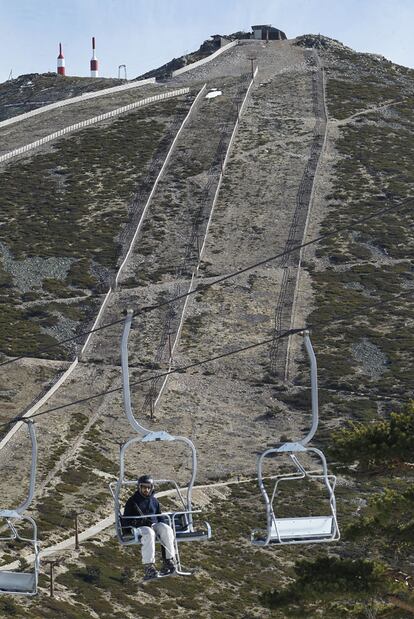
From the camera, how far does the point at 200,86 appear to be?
136m

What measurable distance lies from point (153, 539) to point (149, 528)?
0.19m

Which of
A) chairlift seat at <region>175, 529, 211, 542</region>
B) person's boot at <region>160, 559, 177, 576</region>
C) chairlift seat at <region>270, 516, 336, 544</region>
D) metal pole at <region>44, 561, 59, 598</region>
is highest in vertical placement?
chairlift seat at <region>270, 516, 336, 544</region>

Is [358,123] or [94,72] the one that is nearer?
[358,123]

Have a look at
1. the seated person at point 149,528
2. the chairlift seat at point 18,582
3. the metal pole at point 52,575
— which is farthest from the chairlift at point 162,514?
the metal pole at point 52,575

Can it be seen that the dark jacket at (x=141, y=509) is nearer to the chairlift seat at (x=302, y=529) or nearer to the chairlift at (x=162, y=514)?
the chairlift at (x=162, y=514)

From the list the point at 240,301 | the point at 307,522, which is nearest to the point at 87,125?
the point at 240,301

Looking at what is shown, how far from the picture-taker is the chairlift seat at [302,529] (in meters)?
21.9

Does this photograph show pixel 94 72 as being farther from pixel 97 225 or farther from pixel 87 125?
pixel 97 225

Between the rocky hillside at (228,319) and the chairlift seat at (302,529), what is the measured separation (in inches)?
163

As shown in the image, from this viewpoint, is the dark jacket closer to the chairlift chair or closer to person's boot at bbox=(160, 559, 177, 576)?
the chairlift chair

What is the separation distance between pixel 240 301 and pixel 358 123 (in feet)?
145

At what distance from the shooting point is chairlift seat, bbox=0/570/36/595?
21398 millimetres

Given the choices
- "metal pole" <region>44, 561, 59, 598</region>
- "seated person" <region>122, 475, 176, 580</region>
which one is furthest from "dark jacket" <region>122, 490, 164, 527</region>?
"metal pole" <region>44, 561, 59, 598</region>

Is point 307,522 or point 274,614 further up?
point 307,522
